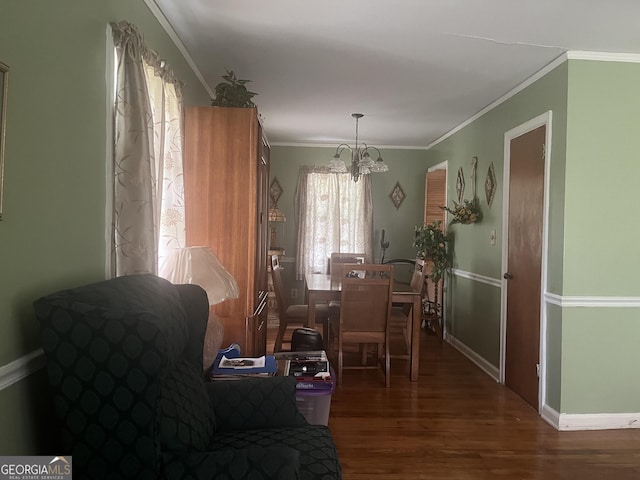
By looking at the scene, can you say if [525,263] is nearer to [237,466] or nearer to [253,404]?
[253,404]

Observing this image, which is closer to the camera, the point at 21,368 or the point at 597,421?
the point at 21,368

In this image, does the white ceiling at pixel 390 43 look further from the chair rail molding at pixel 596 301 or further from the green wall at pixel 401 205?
the green wall at pixel 401 205

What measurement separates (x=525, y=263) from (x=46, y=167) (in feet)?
10.7

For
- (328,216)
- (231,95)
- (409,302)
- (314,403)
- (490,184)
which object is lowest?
(314,403)

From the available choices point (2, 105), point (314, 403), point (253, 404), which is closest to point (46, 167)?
point (2, 105)

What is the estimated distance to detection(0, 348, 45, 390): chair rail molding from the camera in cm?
131

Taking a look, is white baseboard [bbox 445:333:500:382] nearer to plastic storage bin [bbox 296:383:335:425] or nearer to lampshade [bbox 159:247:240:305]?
plastic storage bin [bbox 296:383:335:425]

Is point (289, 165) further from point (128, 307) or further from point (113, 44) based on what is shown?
point (128, 307)

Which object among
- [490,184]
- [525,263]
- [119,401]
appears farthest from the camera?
[490,184]

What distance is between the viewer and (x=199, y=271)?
2.40m

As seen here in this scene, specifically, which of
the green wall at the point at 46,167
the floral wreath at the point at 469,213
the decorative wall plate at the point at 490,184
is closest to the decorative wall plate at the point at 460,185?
the floral wreath at the point at 469,213

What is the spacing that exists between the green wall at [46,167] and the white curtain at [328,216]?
4.73m

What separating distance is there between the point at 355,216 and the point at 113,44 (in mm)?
4910

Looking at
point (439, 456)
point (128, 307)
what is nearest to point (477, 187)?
point (439, 456)
